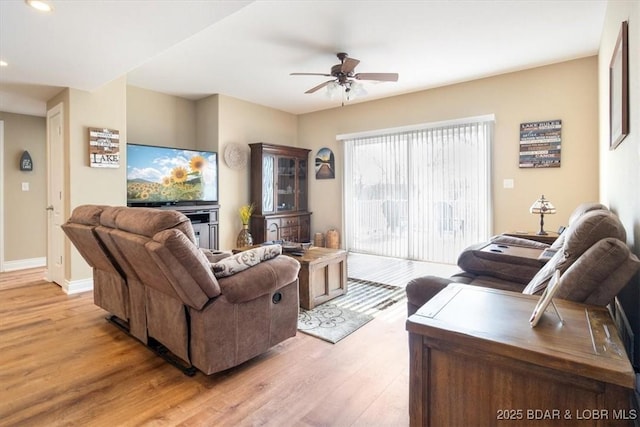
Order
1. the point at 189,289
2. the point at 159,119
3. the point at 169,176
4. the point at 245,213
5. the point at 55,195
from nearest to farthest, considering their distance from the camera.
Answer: the point at 189,289
the point at 55,195
the point at 169,176
the point at 159,119
the point at 245,213

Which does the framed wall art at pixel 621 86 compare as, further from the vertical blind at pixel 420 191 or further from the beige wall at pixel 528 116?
the vertical blind at pixel 420 191

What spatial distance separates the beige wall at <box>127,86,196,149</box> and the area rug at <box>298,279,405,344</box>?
363 centimetres

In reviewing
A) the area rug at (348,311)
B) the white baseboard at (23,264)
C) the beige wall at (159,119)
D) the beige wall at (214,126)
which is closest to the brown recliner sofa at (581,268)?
the area rug at (348,311)

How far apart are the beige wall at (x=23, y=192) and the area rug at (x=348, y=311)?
4.86 meters

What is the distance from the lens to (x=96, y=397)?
1851 millimetres

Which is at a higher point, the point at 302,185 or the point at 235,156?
the point at 235,156

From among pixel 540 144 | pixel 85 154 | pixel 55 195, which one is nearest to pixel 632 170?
pixel 540 144

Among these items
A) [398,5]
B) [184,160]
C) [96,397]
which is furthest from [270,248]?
[184,160]

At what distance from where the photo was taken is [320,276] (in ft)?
10.9

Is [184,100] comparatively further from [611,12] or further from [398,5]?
[611,12]

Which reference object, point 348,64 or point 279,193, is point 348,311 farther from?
point 279,193

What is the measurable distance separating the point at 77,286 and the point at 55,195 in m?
1.16

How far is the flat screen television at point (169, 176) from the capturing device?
4.25 m

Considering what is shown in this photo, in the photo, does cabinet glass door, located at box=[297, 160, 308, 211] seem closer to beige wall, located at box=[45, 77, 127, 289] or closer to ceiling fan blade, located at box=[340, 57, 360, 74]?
ceiling fan blade, located at box=[340, 57, 360, 74]
